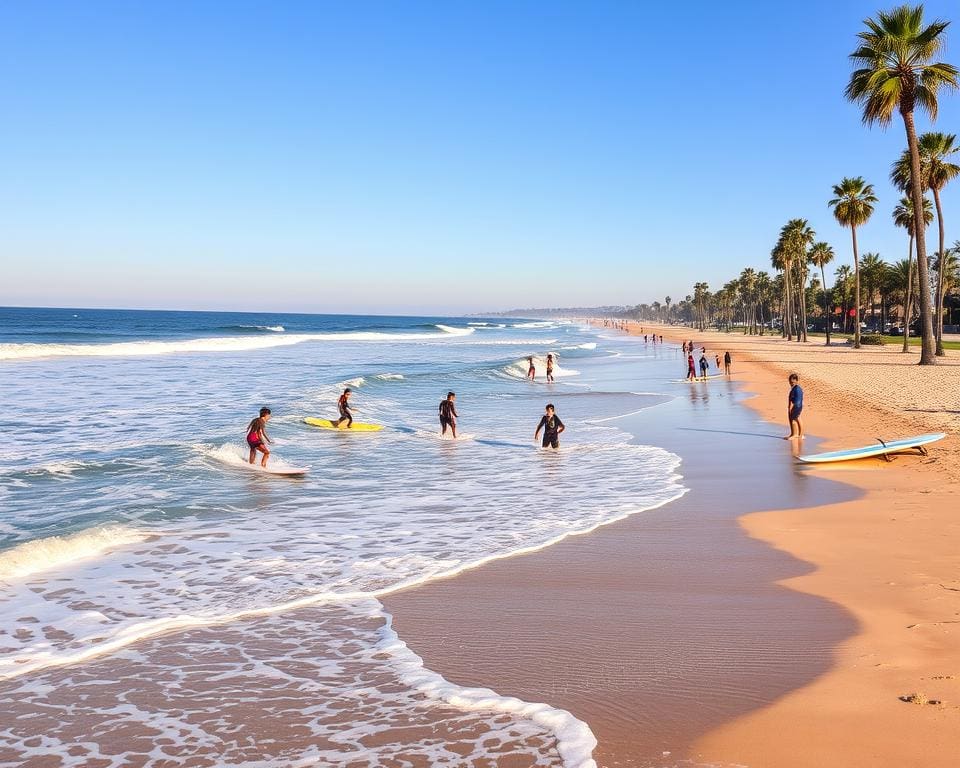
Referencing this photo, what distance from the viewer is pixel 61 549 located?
359 inches

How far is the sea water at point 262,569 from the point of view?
4816 mm

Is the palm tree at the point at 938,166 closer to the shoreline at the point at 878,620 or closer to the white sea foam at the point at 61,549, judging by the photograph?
the shoreline at the point at 878,620

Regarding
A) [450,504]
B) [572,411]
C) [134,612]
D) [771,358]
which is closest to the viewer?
[134,612]

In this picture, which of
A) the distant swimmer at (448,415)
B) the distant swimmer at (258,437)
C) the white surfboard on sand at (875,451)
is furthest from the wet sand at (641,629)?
the distant swimmer at (448,415)

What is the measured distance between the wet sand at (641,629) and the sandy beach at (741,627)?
0.8 inches

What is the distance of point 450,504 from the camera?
11867mm

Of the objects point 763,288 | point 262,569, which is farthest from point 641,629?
point 763,288

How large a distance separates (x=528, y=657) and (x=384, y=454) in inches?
457

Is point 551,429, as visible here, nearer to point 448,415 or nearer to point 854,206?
point 448,415

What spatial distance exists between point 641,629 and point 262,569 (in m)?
4.50

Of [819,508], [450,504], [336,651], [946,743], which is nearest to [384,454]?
[450,504]

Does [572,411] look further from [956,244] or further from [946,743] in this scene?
[956,244]

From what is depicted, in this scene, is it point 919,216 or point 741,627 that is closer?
point 741,627

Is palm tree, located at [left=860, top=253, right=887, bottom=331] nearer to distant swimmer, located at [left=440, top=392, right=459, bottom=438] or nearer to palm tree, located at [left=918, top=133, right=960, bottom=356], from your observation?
palm tree, located at [left=918, top=133, right=960, bottom=356]
